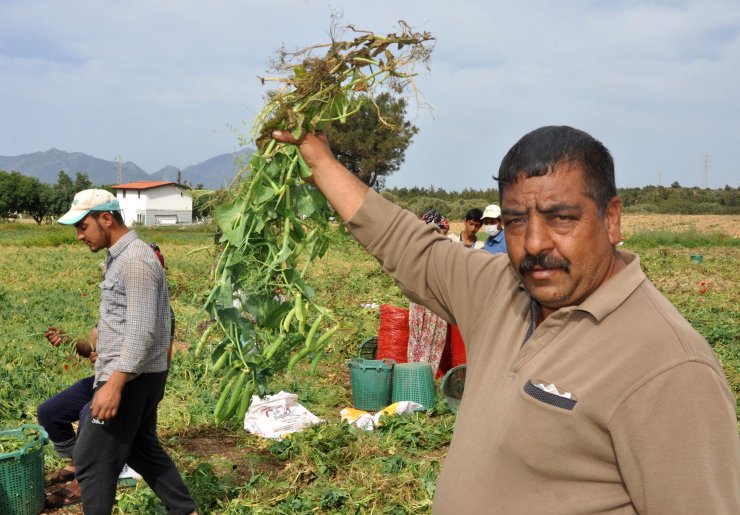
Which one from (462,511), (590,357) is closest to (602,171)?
(590,357)

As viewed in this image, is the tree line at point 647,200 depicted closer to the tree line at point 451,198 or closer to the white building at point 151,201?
the tree line at point 451,198

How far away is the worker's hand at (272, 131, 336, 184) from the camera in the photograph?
6.72 ft

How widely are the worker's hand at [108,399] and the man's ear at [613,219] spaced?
2.79 meters

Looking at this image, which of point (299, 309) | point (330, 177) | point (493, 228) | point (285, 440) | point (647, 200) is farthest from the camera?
point (647, 200)

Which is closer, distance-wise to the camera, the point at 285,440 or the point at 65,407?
the point at 65,407

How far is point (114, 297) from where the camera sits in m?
3.68

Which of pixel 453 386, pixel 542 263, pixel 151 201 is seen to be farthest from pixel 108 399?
pixel 151 201

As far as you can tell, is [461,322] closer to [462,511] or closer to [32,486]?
[462,511]

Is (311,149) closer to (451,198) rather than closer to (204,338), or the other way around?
(204,338)

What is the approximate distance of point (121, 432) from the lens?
3.62 m

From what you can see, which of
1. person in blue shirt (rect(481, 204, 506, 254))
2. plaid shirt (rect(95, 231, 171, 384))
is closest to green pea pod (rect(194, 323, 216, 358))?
plaid shirt (rect(95, 231, 171, 384))

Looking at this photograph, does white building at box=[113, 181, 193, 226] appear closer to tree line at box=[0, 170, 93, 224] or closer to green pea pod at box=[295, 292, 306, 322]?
tree line at box=[0, 170, 93, 224]

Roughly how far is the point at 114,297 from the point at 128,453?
2.85 feet

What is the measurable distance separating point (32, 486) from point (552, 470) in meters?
3.92
